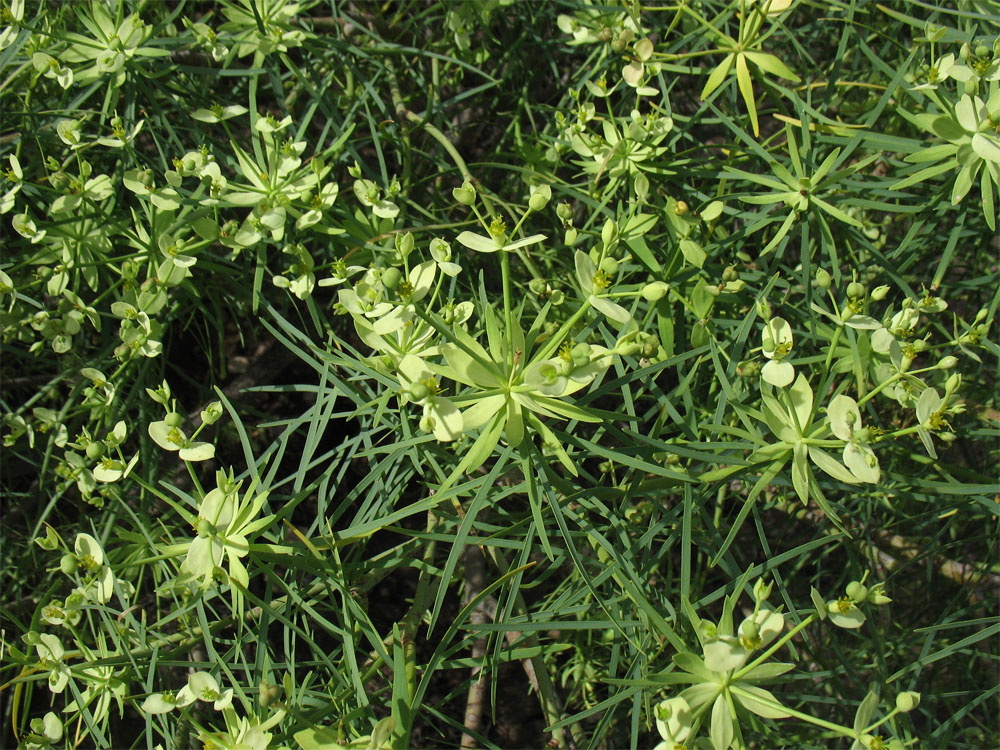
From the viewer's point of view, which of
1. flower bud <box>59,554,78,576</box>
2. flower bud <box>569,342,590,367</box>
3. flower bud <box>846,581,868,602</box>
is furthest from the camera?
flower bud <box>59,554,78,576</box>

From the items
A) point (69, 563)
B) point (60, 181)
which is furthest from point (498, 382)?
point (60, 181)

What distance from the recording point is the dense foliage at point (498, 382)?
3.03 feet

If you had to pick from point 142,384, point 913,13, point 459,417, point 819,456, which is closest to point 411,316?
point 459,417

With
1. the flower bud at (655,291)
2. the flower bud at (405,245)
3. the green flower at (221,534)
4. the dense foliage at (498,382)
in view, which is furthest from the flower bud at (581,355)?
the green flower at (221,534)

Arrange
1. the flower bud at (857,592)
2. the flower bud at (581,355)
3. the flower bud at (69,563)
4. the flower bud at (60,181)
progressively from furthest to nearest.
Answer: the flower bud at (60,181) < the flower bud at (69,563) < the flower bud at (857,592) < the flower bud at (581,355)

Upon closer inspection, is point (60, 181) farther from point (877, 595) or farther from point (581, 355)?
point (877, 595)

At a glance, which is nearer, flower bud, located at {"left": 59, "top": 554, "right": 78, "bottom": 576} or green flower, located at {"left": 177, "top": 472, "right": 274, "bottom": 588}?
green flower, located at {"left": 177, "top": 472, "right": 274, "bottom": 588}

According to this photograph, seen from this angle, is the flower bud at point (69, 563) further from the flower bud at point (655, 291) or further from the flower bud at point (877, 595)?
the flower bud at point (877, 595)

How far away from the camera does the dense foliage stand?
3.03ft

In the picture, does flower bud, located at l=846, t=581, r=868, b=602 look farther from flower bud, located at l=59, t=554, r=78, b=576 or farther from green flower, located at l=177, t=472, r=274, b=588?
flower bud, located at l=59, t=554, r=78, b=576

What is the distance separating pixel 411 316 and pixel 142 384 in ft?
2.43

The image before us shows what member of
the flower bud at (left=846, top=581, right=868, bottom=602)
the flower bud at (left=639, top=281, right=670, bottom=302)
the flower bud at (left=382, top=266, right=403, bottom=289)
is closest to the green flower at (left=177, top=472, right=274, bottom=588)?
the flower bud at (left=382, top=266, right=403, bottom=289)

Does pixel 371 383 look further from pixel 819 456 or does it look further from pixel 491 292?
pixel 819 456

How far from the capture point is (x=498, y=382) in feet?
2.77
